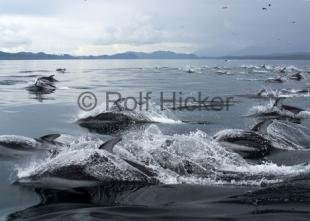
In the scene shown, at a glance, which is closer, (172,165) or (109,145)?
(109,145)

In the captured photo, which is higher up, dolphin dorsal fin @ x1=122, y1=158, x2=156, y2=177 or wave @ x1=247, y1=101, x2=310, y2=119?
dolphin dorsal fin @ x1=122, y1=158, x2=156, y2=177

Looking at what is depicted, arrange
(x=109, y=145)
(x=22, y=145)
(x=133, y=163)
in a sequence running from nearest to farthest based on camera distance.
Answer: (x=133, y=163), (x=109, y=145), (x=22, y=145)

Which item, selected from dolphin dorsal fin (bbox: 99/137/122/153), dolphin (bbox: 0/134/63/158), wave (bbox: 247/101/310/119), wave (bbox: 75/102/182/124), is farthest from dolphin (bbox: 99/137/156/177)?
wave (bbox: 247/101/310/119)

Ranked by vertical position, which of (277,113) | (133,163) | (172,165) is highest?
(133,163)

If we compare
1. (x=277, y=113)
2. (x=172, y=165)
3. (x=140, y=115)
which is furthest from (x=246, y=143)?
(x=277, y=113)

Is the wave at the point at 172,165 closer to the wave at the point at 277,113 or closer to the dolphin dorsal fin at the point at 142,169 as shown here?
the dolphin dorsal fin at the point at 142,169

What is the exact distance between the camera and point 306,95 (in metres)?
37.0

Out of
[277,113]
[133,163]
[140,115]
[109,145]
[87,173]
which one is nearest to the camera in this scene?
[87,173]

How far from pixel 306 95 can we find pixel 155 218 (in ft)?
98.5

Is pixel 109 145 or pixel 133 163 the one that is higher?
pixel 109 145

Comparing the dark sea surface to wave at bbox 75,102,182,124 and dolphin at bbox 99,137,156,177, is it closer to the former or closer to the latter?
dolphin at bbox 99,137,156,177

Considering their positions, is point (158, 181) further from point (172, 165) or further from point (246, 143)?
point (246, 143)

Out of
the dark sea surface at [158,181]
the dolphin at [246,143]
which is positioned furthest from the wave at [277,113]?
the dolphin at [246,143]

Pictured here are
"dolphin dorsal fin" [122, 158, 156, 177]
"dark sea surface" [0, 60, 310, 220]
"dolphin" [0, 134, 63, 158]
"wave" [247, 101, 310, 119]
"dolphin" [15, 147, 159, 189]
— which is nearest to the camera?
"dark sea surface" [0, 60, 310, 220]
